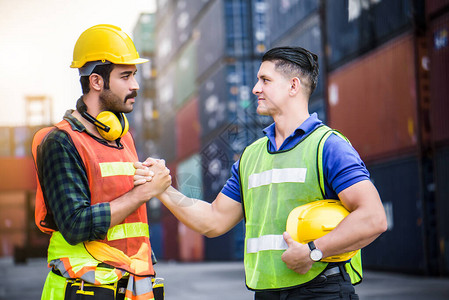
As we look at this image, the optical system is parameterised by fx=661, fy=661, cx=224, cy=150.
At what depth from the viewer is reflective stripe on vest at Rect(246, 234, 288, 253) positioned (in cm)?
346

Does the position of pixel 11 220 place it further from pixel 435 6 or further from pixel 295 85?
pixel 295 85

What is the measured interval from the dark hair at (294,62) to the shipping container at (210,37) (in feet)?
121

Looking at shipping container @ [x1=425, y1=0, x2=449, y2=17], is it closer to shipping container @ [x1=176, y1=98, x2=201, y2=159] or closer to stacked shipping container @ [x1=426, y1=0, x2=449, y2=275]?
stacked shipping container @ [x1=426, y1=0, x2=449, y2=275]

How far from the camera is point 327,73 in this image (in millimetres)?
29906

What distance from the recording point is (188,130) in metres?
49.3

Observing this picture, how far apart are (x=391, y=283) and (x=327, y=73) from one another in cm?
1154

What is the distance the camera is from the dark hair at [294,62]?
12.1 ft

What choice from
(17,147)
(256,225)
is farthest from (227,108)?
(256,225)

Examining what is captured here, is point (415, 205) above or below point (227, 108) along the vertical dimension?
below

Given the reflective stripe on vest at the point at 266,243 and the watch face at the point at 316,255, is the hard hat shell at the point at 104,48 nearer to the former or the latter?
the reflective stripe on vest at the point at 266,243

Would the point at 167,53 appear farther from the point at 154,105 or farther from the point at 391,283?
the point at 391,283

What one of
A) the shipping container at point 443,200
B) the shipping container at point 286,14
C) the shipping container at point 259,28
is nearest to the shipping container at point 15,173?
the shipping container at point 259,28

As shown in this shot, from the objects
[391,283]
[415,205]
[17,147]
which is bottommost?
[391,283]

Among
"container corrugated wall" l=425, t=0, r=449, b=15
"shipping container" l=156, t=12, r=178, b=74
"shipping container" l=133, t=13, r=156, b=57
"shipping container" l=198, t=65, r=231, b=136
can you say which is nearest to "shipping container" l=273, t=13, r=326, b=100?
"container corrugated wall" l=425, t=0, r=449, b=15
